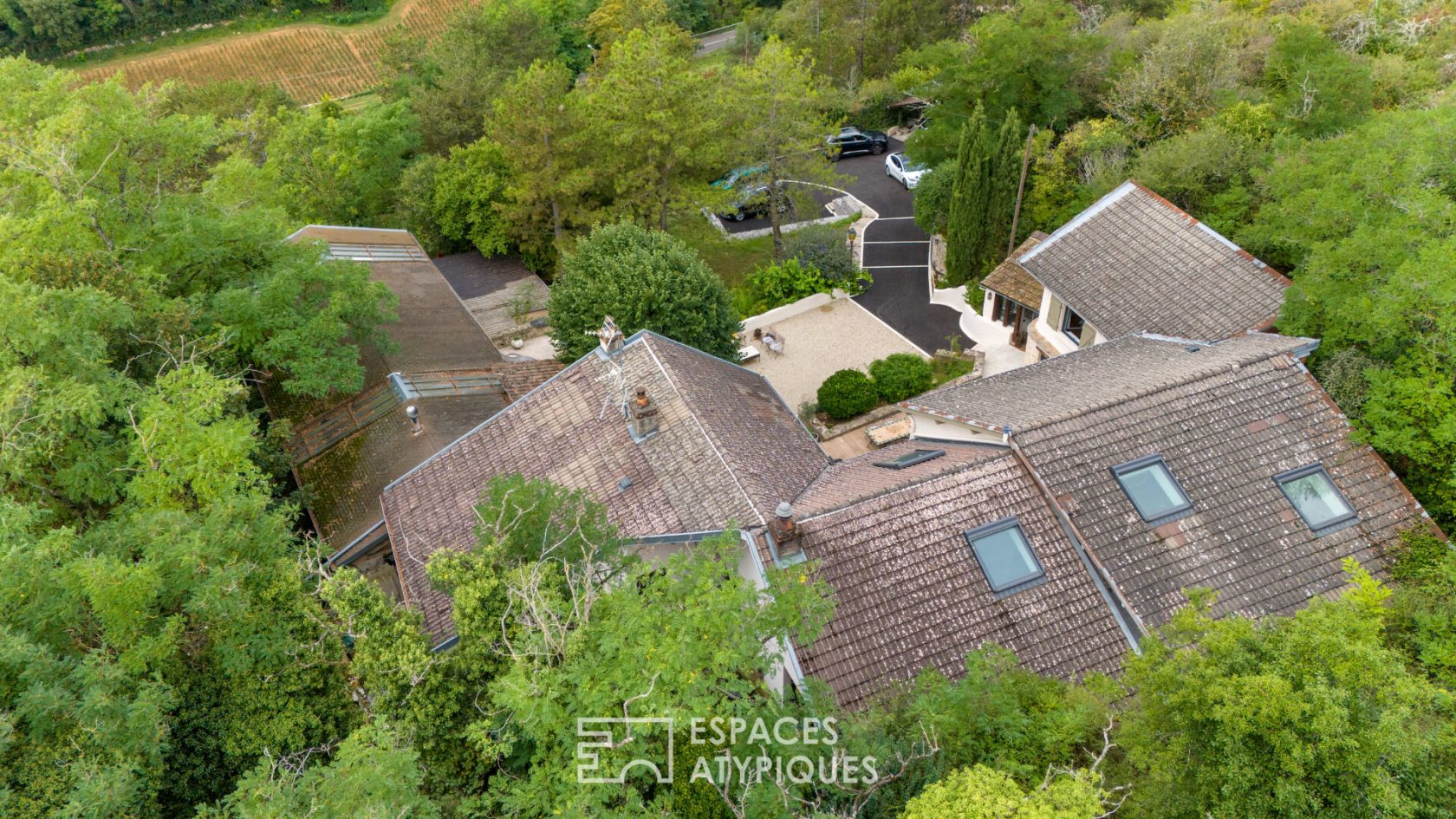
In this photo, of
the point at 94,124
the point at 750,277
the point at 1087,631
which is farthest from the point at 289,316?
the point at 1087,631

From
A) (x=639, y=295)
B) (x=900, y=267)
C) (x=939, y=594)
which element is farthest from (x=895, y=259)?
(x=939, y=594)

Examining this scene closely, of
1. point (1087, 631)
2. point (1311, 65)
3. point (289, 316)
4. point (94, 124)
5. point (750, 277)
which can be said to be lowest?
point (750, 277)

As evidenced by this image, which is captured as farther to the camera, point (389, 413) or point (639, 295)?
point (639, 295)

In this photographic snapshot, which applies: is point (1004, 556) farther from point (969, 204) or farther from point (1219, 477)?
point (969, 204)

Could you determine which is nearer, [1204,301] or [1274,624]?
[1274,624]

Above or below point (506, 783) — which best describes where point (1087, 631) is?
below

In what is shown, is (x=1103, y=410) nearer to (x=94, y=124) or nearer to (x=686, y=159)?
(x=686, y=159)

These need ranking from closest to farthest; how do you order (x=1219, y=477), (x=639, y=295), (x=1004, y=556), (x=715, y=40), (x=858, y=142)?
(x=1004, y=556)
(x=1219, y=477)
(x=639, y=295)
(x=858, y=142)
(x=715, y=40)
